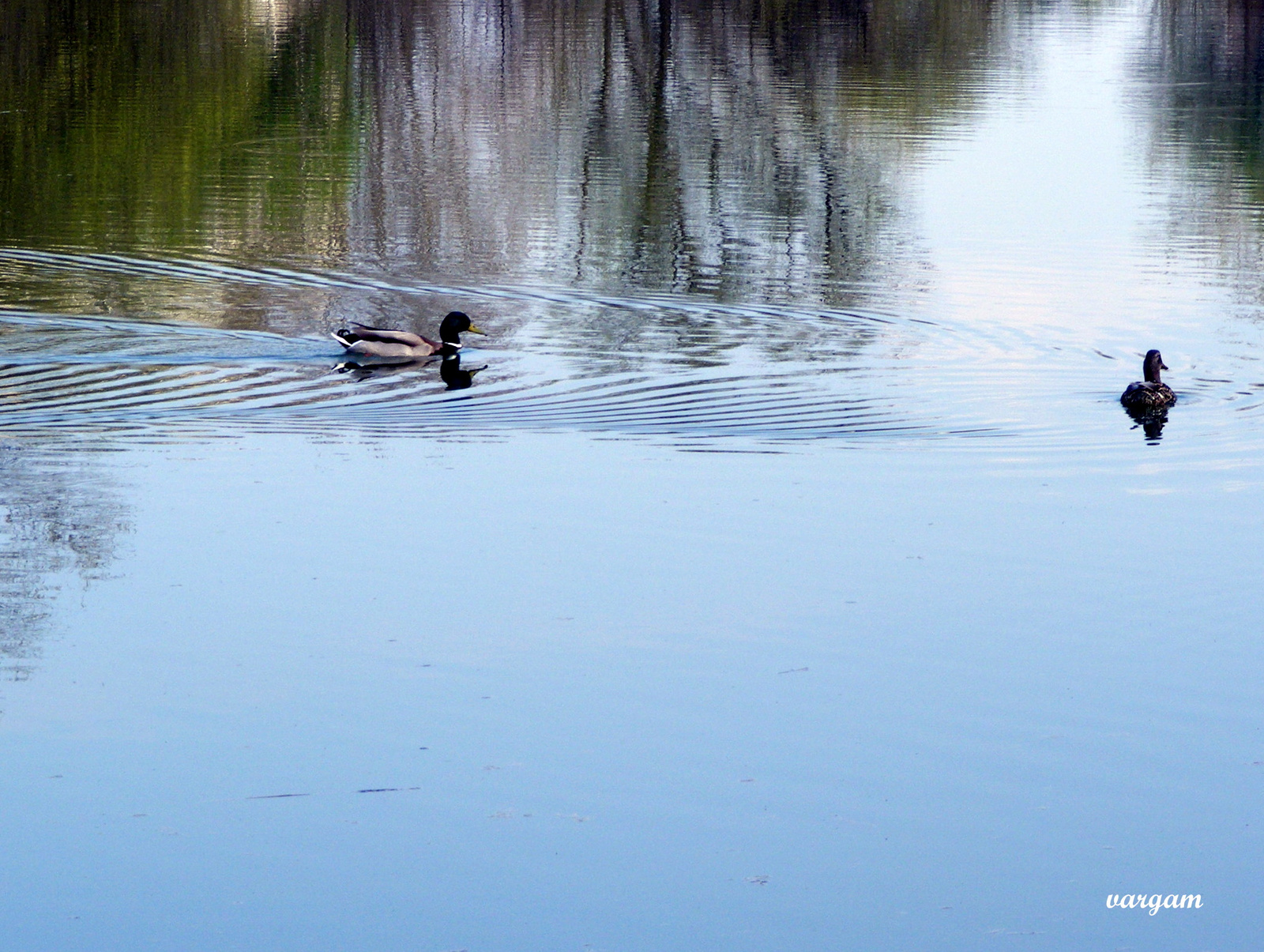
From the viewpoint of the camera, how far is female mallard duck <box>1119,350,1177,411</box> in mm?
14922

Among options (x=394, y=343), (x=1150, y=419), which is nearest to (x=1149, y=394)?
(x=1150, y=419)

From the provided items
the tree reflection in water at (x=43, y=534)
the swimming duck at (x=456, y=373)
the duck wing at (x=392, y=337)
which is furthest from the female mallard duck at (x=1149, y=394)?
the tree reflection in water at (x=43, y=534)

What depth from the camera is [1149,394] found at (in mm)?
14914

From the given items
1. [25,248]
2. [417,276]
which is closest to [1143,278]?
[417,276]

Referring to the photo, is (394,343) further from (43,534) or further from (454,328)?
(43,534)

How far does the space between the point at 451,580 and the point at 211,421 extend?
450 centimetres

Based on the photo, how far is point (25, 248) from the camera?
22125mm

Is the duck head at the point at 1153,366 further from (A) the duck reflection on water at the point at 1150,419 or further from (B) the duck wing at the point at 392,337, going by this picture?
(B) the duck wing at the point at 392,337

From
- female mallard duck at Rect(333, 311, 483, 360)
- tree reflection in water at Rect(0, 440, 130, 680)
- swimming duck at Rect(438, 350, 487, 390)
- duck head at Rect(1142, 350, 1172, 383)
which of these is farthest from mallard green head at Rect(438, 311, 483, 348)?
duck head at Rect(1142, 350, 1172, 383)

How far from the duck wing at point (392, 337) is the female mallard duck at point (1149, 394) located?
6.31 m

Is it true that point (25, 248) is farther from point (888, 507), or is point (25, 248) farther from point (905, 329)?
point (888, 507)

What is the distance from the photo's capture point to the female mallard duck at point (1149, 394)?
49.0 ft

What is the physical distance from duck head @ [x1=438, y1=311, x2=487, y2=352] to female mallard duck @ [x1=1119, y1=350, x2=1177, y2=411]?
6.18 meters

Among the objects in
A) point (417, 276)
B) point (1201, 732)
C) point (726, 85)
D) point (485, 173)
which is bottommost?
point (1201, 732)
